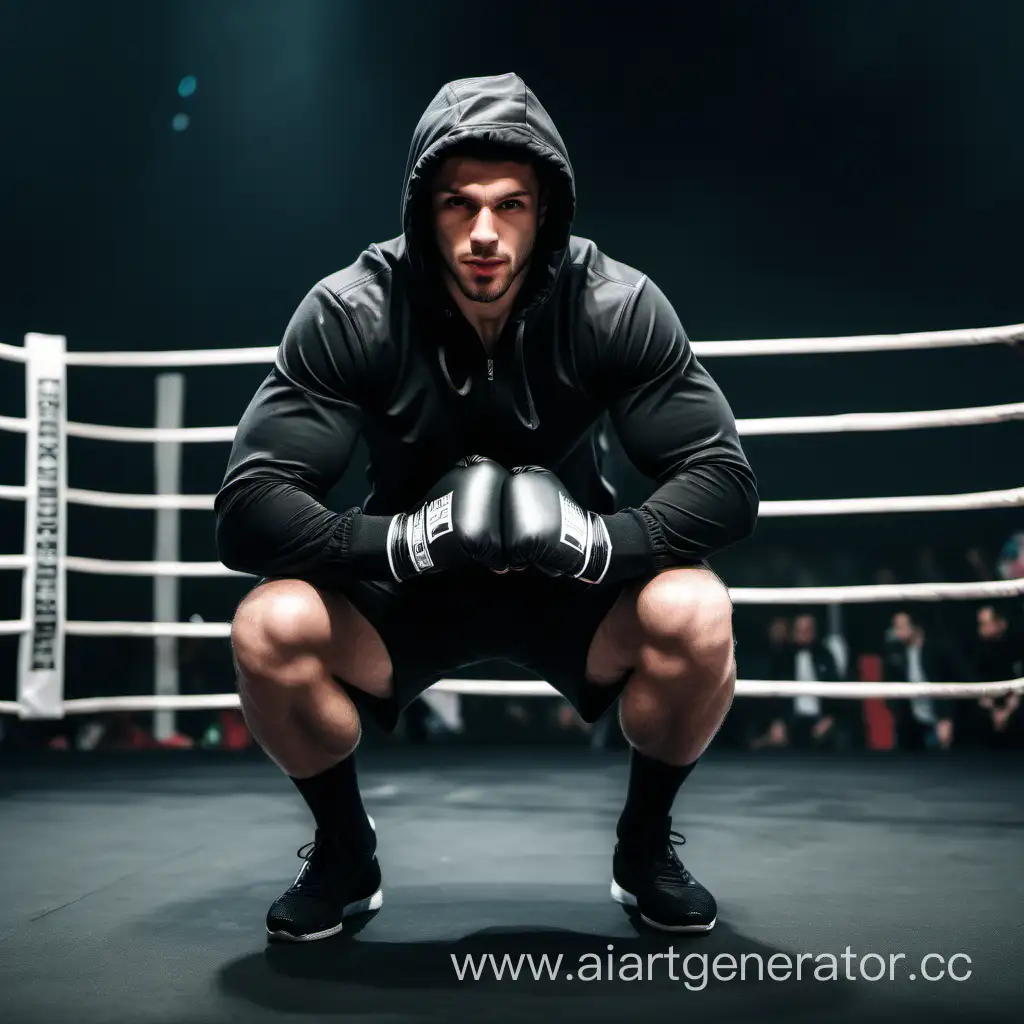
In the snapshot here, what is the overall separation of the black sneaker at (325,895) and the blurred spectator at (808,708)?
2.62 metres

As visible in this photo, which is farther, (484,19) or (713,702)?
(484,19)

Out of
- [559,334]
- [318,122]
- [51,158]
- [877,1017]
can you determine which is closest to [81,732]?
[51,158]

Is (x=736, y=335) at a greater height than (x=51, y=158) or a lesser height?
lesser

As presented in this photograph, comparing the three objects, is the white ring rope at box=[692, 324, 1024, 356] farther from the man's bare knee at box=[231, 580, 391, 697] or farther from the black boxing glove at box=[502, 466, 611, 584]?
the man's bare knee at box=[231, 580, 391, 697]

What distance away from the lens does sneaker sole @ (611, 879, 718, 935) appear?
4.48 ft

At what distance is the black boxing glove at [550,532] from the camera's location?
131cm

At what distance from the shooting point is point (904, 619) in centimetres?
411

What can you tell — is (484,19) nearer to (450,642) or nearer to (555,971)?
(450,642)

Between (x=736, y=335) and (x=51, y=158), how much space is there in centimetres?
310

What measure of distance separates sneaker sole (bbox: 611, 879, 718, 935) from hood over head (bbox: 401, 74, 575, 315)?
77 cm

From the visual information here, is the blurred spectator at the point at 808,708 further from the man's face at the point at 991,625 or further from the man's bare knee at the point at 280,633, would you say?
the man's bare knee at the point at 280,633

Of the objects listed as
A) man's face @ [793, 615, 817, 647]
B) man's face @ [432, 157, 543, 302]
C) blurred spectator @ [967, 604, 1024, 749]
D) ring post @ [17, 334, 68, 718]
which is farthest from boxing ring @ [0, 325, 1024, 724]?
man's face @ [432, 157, 543, 302]

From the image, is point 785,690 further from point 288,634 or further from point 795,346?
point 288,634

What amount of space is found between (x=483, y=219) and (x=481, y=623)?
0.52m
